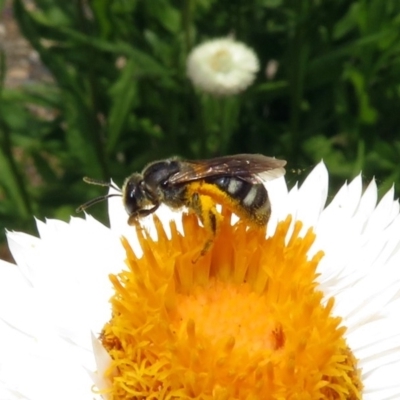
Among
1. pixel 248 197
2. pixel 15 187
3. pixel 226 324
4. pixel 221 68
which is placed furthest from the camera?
pixel 15 187

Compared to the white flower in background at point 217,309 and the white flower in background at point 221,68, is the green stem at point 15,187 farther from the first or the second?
the white flower in background at point 217,309

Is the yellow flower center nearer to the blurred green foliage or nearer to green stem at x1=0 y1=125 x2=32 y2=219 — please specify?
the blurred green foliage

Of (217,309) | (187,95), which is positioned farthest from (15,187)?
(217,309)

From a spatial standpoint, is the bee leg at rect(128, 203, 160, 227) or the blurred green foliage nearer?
the bee leg at rect(128, 203, 160, 227)

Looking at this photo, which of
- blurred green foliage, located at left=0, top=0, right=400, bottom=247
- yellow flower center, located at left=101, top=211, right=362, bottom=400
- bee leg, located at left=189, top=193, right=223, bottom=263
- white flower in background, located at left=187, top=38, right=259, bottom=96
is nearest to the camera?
yellow flower center, located at left=101, top=211, right=362, bottom=400

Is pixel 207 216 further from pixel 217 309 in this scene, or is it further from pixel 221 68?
pixel 221 68

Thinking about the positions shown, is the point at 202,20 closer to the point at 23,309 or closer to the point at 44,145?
the point at 44,145

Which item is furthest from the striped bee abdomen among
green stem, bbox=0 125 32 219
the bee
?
green stem, bbox=0 125 32 219

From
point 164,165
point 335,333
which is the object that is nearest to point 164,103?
point 164,165
